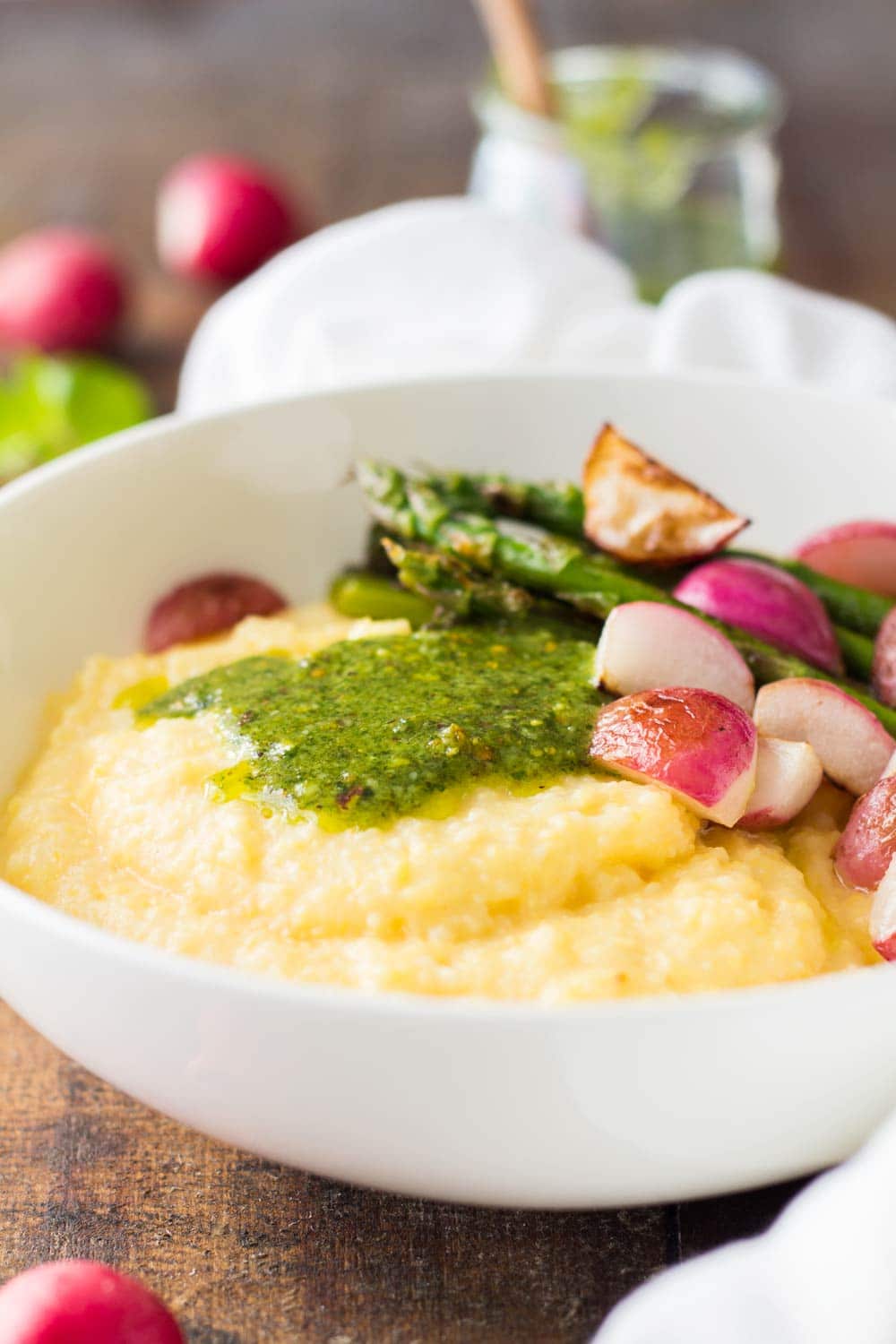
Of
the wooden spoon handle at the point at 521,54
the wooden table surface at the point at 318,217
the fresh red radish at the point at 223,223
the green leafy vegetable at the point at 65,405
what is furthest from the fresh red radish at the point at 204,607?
the wooden spoon handle at the point at 521,54

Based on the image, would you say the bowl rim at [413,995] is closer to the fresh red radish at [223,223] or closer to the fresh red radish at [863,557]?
the fresh red radish at [863,557]

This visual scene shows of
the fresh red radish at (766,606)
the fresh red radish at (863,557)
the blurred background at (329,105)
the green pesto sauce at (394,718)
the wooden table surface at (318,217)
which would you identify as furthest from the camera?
the blurred background at (329,105)

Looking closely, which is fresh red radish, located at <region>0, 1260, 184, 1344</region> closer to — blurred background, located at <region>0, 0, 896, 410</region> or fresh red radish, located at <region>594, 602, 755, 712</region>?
fresh red radish, located at <region>594, 602, 755, 712</region>

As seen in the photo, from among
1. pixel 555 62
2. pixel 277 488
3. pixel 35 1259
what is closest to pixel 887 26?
pixel 555 62

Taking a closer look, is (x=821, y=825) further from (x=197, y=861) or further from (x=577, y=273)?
(x=577, y=273)

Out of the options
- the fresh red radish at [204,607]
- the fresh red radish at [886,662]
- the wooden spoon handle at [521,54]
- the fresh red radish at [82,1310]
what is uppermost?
the wooden spoon handle at [521,54]
